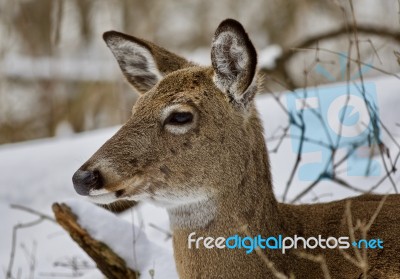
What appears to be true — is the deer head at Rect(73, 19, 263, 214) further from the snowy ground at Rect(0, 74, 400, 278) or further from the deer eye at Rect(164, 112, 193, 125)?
the snowy ground at Rect(0, 74, 400, 278)

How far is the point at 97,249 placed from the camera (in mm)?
4020

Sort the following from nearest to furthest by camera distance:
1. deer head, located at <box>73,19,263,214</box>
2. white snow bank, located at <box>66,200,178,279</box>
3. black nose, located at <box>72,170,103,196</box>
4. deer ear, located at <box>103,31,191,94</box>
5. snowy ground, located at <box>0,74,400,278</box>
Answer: black nose, located at <box>72,170,103,196</box>, deer head, located at <box>73,19,263,214</box>, deer ear, located at <box>103,31,191,94</box>, white snow bank, located at <box>66,200,178,279</box>, snowy ground, located at <box>0,74,400,278</box>

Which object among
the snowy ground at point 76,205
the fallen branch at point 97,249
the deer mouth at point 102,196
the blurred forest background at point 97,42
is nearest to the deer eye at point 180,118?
the deer mouth at point 102,196

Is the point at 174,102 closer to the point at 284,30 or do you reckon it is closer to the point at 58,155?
the point at 58,155

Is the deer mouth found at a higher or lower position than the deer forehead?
lower

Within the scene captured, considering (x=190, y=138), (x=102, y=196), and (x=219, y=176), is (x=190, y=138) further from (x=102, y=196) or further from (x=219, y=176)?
(x=102, y=196)

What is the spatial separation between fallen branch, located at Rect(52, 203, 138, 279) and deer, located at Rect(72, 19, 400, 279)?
0.81m

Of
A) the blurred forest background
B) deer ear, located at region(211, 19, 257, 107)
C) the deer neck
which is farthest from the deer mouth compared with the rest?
the blurred forest background

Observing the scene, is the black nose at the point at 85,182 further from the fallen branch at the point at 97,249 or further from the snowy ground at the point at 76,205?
the fallen branch at the point at 97,249

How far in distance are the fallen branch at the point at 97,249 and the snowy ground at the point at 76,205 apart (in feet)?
0.13

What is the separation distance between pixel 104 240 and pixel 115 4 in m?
10.6

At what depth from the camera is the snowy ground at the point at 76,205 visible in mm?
4088

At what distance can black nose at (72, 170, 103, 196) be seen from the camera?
2.86m

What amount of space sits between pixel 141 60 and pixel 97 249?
1.01 meters
